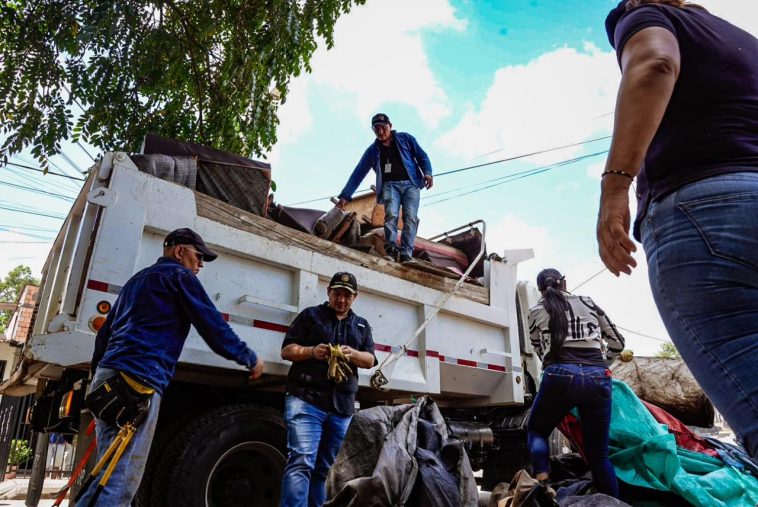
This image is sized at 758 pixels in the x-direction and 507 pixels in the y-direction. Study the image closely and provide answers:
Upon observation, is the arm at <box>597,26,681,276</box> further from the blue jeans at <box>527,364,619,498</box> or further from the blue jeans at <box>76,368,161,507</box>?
the blue jeans at <box>527,364,619,498</box>

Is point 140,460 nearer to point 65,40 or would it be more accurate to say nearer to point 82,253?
point 82,253

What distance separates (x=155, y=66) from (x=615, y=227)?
5.29 meters

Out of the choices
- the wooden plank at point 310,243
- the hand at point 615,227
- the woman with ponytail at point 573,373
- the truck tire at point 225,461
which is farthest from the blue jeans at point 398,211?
the hand at point 615,227

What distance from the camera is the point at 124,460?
233 cm

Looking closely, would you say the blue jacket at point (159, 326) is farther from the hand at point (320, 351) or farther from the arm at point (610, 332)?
the arm at point (610, 332)

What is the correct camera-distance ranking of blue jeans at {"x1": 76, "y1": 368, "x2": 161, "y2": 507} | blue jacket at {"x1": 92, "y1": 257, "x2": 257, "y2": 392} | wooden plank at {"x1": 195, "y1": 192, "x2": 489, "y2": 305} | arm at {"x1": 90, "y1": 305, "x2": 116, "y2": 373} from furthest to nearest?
wooden plank at {"x1": 195, "y1": 192, "x2": 489, "y2": 305}
arm at {"x1": 90, "y1": 305, "x2": 116, "y2": 373}
blue jacket at {"x1": 92, "y1": 257, "x2": 257, "y2": 392}
blue jeans at {"x1": 76, "y1": 368, "x2": 161, "y2": 507}

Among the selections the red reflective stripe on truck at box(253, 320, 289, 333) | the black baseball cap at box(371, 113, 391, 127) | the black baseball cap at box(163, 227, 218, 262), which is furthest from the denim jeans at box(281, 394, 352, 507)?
the black baseball cap at box(371, 113, 391, 127)

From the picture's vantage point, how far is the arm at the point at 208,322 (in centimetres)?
260

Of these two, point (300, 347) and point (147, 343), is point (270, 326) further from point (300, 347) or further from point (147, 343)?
point (147, 343)

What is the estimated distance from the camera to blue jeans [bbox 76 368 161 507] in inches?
88.7

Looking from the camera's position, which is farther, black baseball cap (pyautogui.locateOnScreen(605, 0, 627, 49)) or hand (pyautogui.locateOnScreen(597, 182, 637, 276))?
black baseball cap (pyautogui.locateOnScreen(605, 0, 627, 49))

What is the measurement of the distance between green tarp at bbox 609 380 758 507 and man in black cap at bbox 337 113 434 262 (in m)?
2.05

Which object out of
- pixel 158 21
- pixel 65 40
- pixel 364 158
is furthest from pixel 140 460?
pixel 158 21

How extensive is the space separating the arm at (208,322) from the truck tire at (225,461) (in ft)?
1.95
